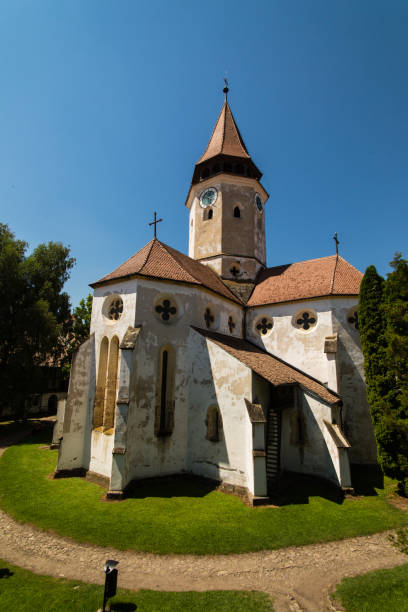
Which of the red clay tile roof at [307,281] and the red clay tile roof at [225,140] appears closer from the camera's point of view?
the red clay tile roof at [307,281]

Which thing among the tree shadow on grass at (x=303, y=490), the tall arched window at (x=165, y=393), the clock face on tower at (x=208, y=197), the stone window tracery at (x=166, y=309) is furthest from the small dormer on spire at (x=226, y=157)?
the tree shadow on grass at (x=303, y=490)

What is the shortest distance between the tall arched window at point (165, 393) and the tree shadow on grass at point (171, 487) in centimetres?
202

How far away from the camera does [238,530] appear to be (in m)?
10.4

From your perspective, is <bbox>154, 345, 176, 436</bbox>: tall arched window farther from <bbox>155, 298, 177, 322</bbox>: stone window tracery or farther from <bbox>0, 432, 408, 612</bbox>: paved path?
<bbox>0, 432, 408, 612</bbox>: paved path

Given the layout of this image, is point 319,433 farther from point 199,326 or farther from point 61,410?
point 61,410

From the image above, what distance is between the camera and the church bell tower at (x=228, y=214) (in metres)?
24.6

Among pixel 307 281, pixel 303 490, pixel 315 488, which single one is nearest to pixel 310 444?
pixel 315 488

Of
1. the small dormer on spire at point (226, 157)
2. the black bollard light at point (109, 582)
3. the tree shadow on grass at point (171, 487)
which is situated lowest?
the tree shadow on grass at point (171, 487)

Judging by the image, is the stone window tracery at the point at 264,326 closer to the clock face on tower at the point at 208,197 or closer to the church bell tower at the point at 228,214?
the church bell tower at the point at 228,214

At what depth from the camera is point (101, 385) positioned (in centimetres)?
1586

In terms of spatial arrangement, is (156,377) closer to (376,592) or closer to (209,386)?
(209,386)

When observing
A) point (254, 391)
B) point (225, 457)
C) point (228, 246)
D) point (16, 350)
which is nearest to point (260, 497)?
point (225, 457)

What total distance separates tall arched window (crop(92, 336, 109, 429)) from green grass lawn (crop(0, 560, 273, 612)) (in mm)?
7710

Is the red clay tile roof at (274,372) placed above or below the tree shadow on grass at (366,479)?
above
